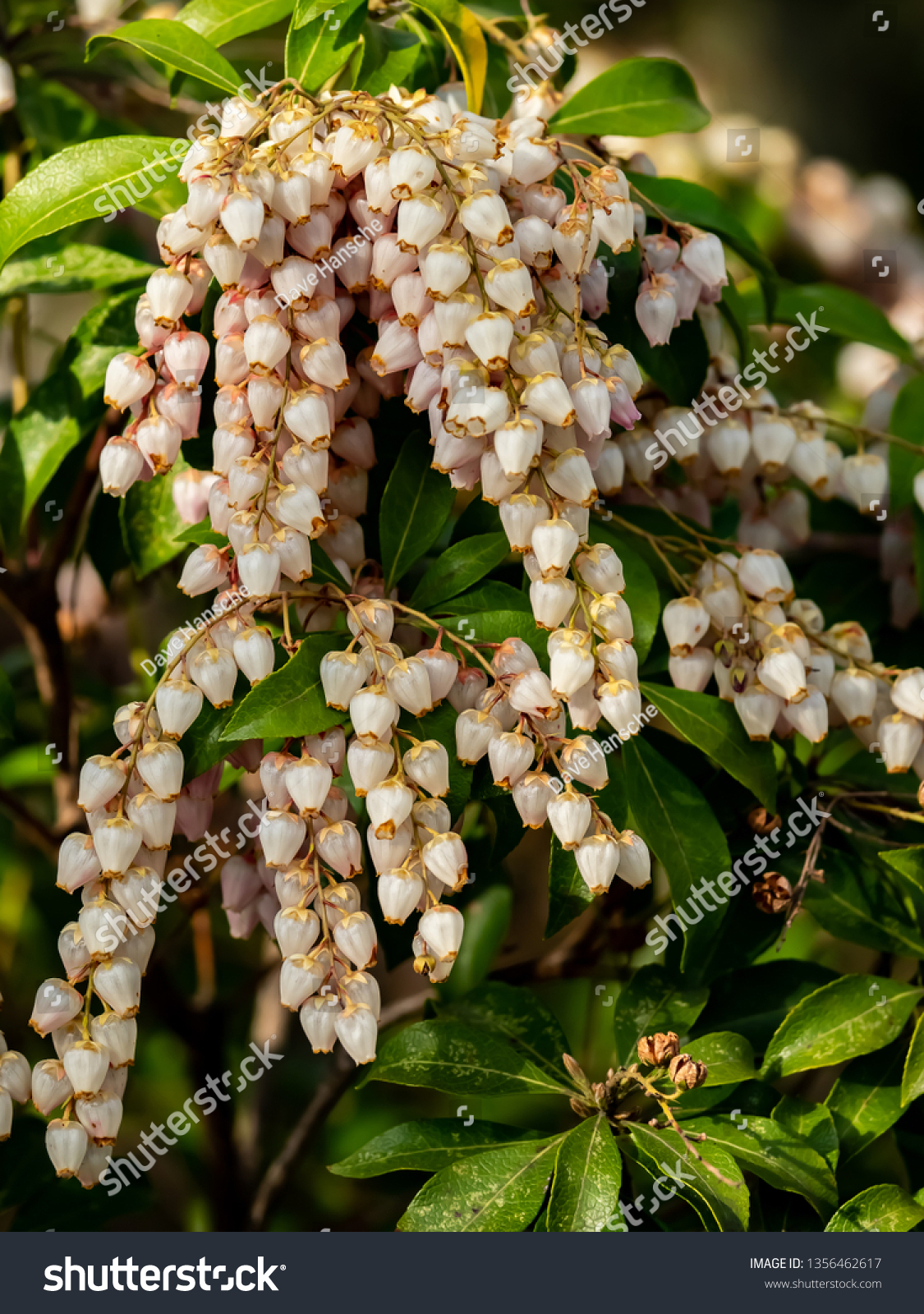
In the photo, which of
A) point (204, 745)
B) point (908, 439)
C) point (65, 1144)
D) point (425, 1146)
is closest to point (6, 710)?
point (204, 745)

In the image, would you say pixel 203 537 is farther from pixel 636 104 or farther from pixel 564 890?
pixel 636 104

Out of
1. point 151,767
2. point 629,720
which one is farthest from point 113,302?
point 629,720

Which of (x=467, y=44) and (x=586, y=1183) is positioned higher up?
(x=467, y=44)

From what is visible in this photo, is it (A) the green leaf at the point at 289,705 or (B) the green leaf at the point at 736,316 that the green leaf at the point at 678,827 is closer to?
(A) the green leaf at the point at 289,705

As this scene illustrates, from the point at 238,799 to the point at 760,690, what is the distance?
29.9 inches

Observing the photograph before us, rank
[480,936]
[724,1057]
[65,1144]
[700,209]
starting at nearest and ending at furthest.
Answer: [65,1144], [724,1057], [700,209], [480,936]

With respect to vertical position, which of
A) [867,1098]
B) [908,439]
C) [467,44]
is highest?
[467,44]

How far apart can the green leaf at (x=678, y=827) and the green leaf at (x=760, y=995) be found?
85 millimetres

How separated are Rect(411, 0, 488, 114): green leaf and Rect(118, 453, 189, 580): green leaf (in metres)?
0.32

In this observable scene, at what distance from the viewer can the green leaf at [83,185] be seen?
2.27 ft

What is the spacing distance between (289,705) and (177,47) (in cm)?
40

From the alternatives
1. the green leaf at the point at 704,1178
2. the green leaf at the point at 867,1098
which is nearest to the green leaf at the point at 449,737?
the green leaf at the point at 704,1178

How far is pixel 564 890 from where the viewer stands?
71 centimetres

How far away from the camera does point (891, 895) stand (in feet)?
2.62
